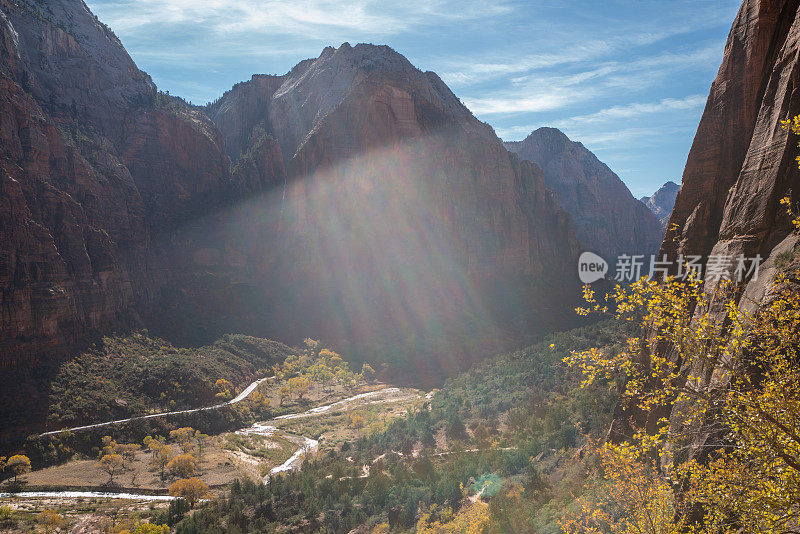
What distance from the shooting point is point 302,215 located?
117750 millimetres

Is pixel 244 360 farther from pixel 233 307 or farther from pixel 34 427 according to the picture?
pixel 34 427

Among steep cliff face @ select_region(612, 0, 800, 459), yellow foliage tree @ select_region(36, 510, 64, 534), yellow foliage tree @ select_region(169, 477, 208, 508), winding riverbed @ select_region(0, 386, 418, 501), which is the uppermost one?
steep cliff face @ select_region(612, 0, 800, 459)

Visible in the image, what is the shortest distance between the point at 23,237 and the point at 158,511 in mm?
45304

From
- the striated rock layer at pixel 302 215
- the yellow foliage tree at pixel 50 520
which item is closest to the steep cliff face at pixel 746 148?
the yellow foliage tree at pixel 50 520

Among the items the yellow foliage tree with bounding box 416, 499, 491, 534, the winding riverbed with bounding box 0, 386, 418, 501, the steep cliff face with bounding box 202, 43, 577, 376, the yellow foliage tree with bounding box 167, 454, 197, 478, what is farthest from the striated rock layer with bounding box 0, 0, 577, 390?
the yellow foliage tree with bounding box 416, 499, 491, 534

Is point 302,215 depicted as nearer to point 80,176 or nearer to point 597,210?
point 80,176

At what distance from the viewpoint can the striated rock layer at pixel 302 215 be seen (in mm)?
89000

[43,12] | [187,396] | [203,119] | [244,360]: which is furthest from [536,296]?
[43,12]

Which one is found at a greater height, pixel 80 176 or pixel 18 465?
pixel 80 176

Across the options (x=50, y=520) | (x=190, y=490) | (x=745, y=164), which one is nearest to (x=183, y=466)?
(x=190, y=490)

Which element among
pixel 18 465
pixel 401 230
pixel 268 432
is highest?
pixel 401 230

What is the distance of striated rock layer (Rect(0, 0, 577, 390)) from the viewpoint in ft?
292

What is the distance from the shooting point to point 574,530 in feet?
53.7

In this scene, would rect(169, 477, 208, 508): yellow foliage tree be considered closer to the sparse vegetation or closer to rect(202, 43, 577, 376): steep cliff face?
the sparse vegetation
